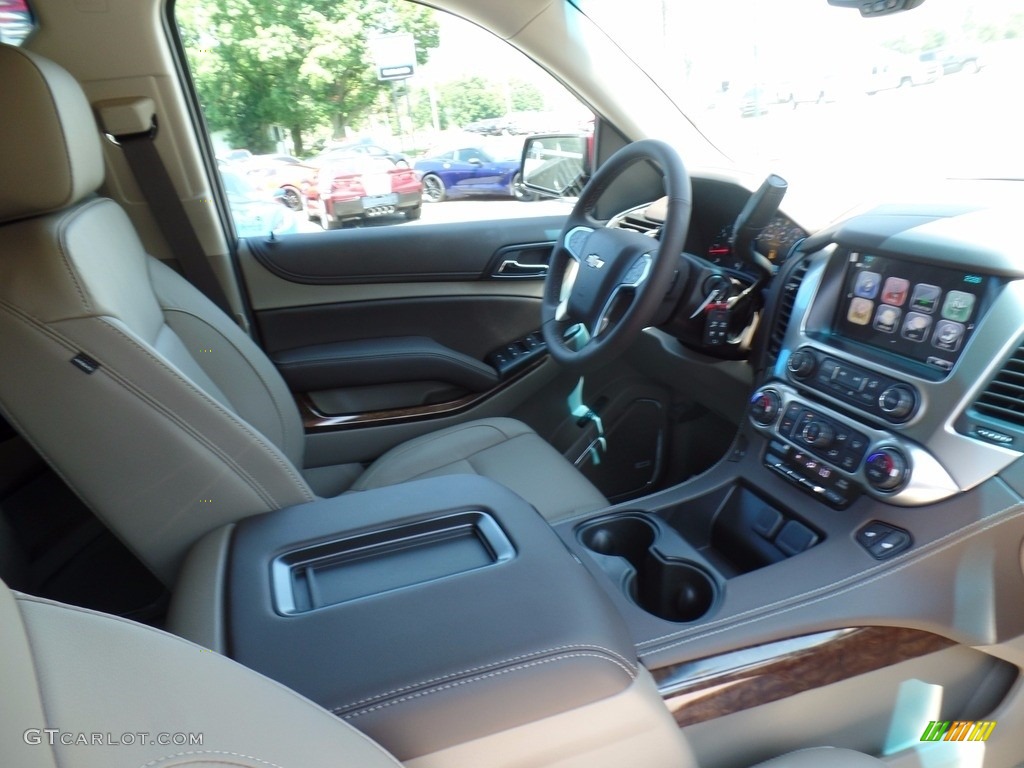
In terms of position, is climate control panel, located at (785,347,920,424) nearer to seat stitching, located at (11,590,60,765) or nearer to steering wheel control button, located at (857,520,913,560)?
steering wheel control button, located at (857,520,913,560)

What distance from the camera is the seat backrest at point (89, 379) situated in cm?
112

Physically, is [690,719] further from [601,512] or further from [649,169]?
[649,169]

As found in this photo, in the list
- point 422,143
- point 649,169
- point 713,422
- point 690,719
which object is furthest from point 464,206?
point 690,719

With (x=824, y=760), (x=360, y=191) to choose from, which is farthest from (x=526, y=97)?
(x=824, y=760)

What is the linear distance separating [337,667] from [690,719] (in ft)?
1.72

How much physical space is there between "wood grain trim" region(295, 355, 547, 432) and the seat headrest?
3.32 feet

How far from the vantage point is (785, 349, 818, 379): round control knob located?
141 cm

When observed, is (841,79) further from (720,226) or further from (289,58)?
(289,58)

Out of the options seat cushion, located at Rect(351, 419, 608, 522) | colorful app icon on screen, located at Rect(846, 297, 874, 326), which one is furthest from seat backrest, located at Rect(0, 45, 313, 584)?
colorful app icon on screen, located at Rect(846, 297, 874, 326)

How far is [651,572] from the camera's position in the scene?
4.59ft

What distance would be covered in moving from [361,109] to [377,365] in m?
0.71

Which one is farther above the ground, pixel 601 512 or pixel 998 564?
pixel 998 564

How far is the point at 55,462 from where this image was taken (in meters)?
1.16

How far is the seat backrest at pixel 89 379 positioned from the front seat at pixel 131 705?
22.8 inches
